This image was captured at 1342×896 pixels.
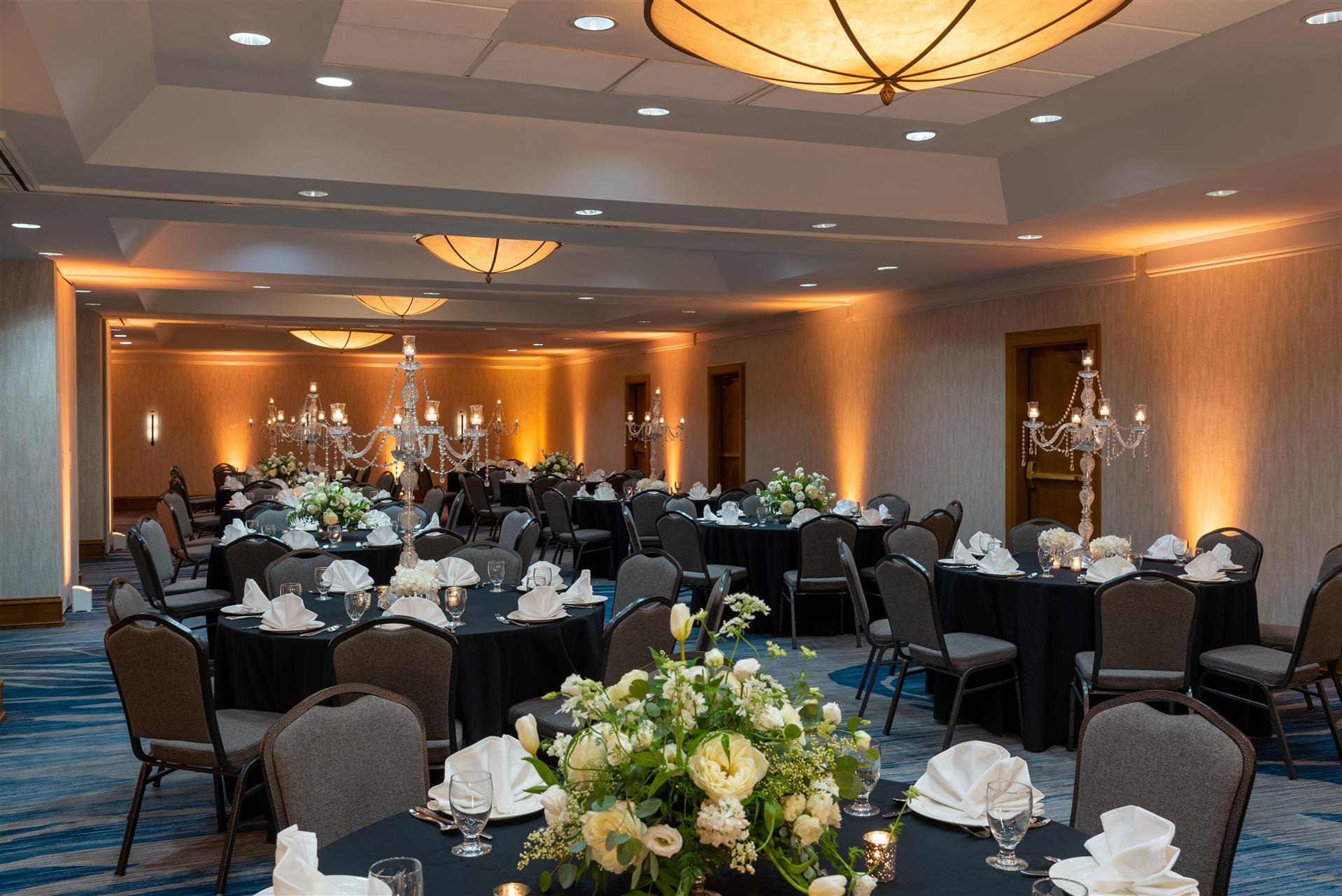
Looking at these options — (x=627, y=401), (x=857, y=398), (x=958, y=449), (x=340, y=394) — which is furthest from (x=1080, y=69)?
(x=340, y=394)

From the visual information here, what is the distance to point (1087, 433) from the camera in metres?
6.82

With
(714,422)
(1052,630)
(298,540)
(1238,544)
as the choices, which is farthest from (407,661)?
(714,422)

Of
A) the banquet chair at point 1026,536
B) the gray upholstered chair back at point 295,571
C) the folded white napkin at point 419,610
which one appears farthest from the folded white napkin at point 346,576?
the banquet chair at point 1026,536

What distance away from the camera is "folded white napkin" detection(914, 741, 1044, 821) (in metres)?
2.38

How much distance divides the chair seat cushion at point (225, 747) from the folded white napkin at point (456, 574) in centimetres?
121

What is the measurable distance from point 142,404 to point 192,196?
16746 mm

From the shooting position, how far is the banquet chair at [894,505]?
31.3ft

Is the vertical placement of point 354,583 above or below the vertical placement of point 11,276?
below

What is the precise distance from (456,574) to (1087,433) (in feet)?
13.1

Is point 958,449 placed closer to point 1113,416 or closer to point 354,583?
point 1113,416

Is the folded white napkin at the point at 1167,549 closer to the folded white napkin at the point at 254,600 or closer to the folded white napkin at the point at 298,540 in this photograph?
the folded white napkin at the point at 254,600

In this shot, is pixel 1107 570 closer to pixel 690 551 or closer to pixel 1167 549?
pixel 1167 549

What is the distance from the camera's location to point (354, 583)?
5.04m

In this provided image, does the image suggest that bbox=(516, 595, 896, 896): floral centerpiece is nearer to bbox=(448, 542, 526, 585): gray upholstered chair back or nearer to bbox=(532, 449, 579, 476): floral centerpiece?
bbox=(448, 542, 526, 585): gray upholstered chair back
